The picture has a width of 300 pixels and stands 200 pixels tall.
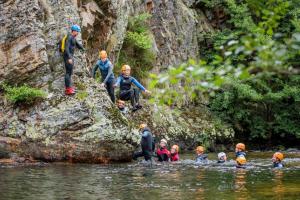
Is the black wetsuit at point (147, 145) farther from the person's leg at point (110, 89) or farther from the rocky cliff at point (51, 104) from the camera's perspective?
the person's leg at point (110, 89)

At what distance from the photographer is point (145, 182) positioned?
548 inches

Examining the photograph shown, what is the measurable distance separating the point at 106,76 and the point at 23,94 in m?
3.79

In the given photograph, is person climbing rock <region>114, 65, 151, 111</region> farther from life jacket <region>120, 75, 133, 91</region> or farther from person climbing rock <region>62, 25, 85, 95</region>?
person climbing rock <region>62, 25, 85, 95</region>

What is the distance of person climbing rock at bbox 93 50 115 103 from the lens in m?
21.0

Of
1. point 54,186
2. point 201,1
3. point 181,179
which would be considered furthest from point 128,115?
point 201,1

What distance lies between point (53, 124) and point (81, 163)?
1768 mm

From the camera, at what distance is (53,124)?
61.2ft

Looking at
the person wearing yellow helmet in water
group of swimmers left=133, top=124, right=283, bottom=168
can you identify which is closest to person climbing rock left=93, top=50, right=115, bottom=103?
group of swimmers left=133, top=124, right=283, bottom=168

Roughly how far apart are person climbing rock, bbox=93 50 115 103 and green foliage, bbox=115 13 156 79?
23.4ft

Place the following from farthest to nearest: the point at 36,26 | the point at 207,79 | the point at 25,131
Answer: the point at 36,26
the point at 25,131
the point at 207,79

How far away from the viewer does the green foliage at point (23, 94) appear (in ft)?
62.4

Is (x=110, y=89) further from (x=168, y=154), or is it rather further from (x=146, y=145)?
(x=168, y=154)

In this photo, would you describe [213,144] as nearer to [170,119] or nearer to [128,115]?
[170,119]

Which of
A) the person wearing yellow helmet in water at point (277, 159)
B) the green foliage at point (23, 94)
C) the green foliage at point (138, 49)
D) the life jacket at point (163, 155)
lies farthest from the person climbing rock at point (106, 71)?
the person wearing yellow helmet in water at point (277, 159)
